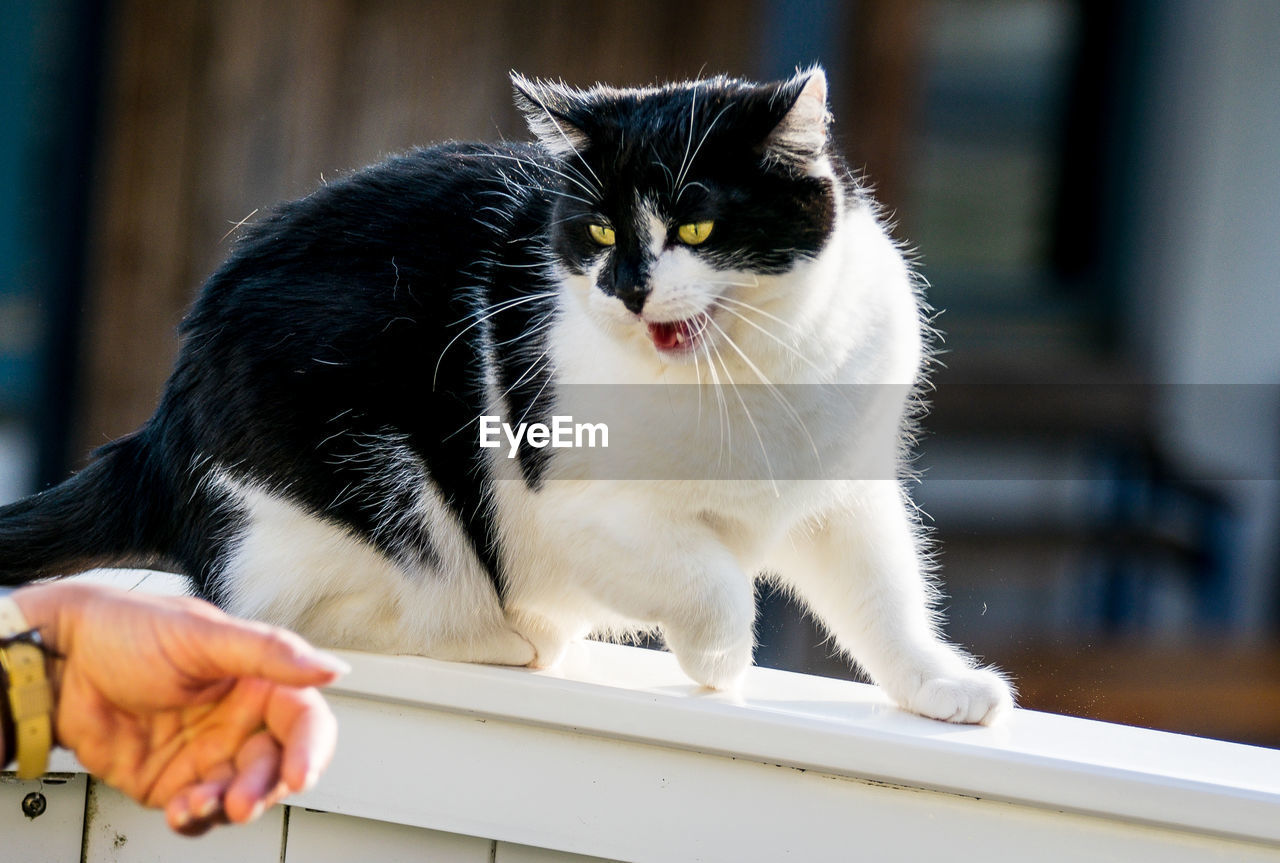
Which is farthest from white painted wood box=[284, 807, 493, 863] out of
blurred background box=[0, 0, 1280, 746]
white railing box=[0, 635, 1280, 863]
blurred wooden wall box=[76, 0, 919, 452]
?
blurred wooden wall box=[76, 0, 919, 452]

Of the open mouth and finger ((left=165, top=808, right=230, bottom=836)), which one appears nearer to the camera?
finger ((left=165, top=808, right=230, bottom=836))

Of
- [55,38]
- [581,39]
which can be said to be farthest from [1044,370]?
[55,38]

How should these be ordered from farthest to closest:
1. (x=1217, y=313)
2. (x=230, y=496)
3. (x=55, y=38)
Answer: (x=1217, y=313) < (x=55, y=38) < (x=230, y=496)

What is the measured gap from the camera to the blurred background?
90.2 inches

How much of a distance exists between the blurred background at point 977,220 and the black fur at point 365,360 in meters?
1.00

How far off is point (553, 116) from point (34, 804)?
74cm

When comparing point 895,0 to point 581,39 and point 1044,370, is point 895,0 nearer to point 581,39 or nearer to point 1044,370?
point 581,39

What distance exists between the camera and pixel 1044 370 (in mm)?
2846

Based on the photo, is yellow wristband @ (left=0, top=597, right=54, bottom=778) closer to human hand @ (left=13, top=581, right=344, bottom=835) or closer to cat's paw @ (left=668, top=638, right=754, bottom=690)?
human hand @ (left=13, top=581, right=344, bottom=835)

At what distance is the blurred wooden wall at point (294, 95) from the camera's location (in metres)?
2.29

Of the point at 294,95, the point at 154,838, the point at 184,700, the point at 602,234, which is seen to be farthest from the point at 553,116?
the point at 294,95

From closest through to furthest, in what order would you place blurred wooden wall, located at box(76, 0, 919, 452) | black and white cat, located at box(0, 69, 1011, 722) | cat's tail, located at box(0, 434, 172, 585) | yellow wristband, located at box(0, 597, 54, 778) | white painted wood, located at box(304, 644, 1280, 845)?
1. yellow wristband, located at box(0, 597, 54, 778)
2. white painted wood, located at box(304, 644, 1280, 845)
3. black and white cat, located at box(0, 69, 1011, 722)
4. cat's tail, located at box(0, 434, 172, 585)
5. blurred wooden wall, located at box(76, 0, 919, 452)

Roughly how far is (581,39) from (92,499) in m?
1.57

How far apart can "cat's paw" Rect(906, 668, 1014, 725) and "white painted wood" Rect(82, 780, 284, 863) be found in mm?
560
